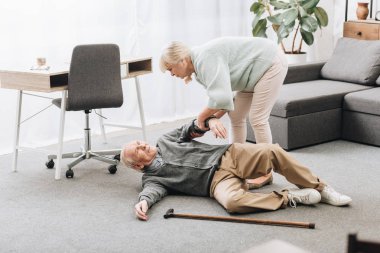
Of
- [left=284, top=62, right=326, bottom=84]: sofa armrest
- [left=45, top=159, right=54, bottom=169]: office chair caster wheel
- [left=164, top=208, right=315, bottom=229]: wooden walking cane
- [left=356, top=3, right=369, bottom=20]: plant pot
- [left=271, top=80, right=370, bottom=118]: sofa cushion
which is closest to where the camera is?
[left=164, top=208, right=315, bottom=229]: wooden walking cane

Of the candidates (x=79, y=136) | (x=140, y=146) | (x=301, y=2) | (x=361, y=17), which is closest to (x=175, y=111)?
(x=79, y=136)

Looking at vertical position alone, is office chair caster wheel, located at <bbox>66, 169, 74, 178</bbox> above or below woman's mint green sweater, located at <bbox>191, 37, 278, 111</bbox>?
below

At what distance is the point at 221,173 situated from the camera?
3.16 meters

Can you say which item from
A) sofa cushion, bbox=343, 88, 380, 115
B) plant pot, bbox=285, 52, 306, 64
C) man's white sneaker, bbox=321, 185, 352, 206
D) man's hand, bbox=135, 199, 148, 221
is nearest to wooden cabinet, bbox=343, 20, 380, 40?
plant pot, bbox=285, 52, 306, 64

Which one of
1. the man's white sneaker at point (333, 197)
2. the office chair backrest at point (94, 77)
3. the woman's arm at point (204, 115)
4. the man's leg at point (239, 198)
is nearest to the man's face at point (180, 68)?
the woman's arm at point (204, 115)

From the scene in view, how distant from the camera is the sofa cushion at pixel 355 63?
4.66m

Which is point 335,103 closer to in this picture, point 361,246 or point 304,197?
point 304,197

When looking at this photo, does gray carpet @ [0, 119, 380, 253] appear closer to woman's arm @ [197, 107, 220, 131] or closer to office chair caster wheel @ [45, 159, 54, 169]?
office chair caster wheel @ [45, 159, 54, 169]

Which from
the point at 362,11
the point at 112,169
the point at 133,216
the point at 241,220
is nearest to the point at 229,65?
the point at 241,220

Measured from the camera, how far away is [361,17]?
565 centimetres

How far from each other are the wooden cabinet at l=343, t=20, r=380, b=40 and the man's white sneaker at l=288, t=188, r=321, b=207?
2.74 metres

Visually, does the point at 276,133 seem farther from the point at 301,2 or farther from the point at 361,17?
the point at 361,17

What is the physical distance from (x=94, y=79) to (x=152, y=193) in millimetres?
926

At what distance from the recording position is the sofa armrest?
4.84 meters
